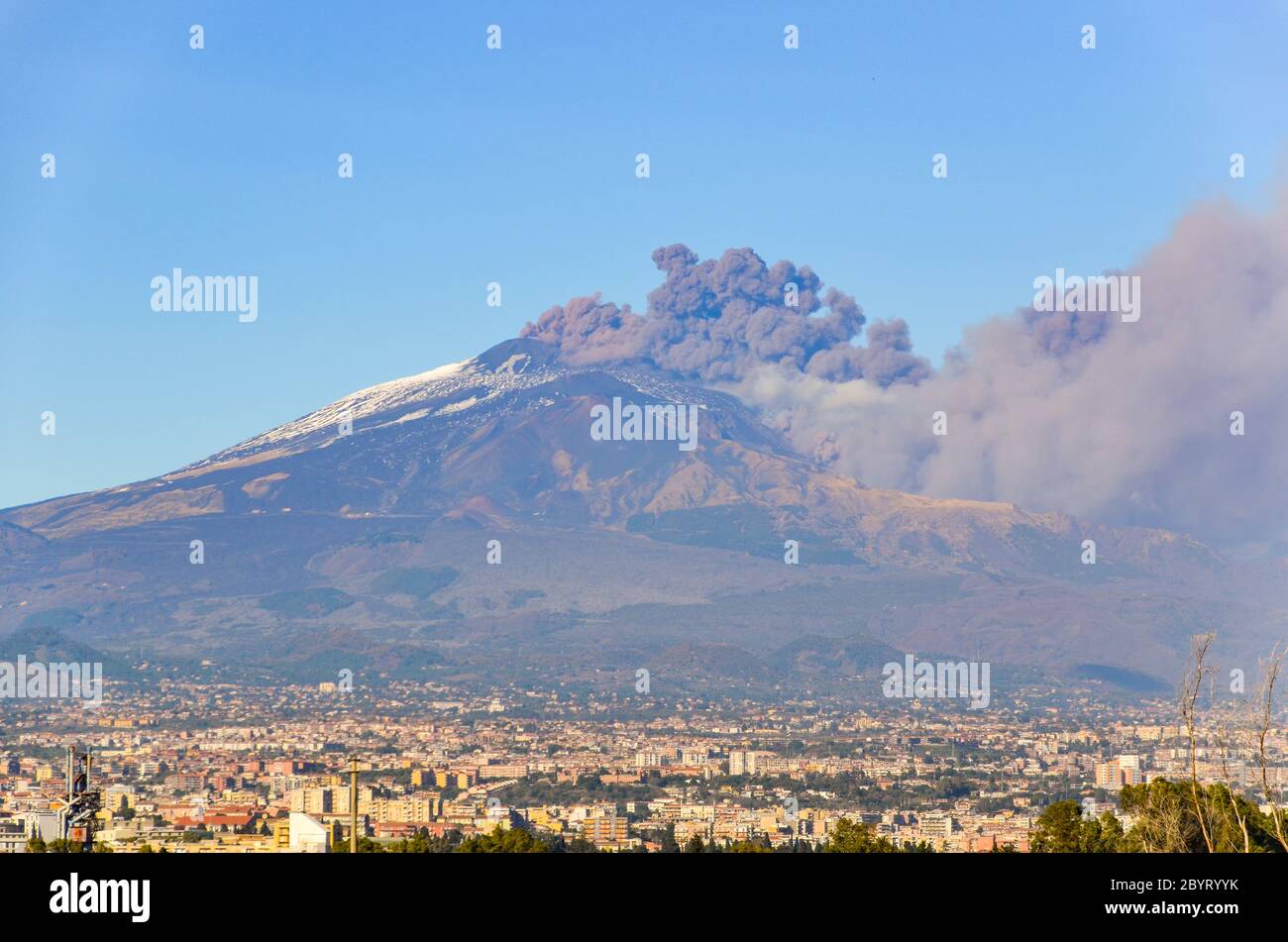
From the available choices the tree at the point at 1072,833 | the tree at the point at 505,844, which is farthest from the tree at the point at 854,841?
the tree at the point at 505,844

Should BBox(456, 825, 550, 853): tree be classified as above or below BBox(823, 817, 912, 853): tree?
above

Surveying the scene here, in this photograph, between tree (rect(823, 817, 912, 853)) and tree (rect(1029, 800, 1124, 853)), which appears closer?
tree (rect(823, 817, 912, 853))

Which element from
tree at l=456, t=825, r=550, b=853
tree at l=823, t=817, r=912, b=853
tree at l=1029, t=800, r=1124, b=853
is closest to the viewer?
tree at l=456, t=825, r=550, b=853

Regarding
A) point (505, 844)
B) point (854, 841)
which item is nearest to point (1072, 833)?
point (854, 841)

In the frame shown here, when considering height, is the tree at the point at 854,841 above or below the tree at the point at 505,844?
below

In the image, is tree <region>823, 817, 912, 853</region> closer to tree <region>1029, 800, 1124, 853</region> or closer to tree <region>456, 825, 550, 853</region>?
tree <region>1029, 800, 1124, 853</region>

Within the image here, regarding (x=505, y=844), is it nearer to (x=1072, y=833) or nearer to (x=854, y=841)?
(x=854, y=841)

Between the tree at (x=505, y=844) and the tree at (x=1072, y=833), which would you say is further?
the tree at (x=1072, y=833)

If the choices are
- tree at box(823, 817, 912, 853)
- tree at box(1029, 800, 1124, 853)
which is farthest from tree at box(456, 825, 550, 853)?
tree at box(1029, 800, 1124, 853)

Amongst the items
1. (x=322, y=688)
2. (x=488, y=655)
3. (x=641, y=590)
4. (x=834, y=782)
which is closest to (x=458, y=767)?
(x=834, y=782)

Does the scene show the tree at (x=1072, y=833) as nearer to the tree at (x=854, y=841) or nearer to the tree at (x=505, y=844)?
the tree at (x=854, y=841)
